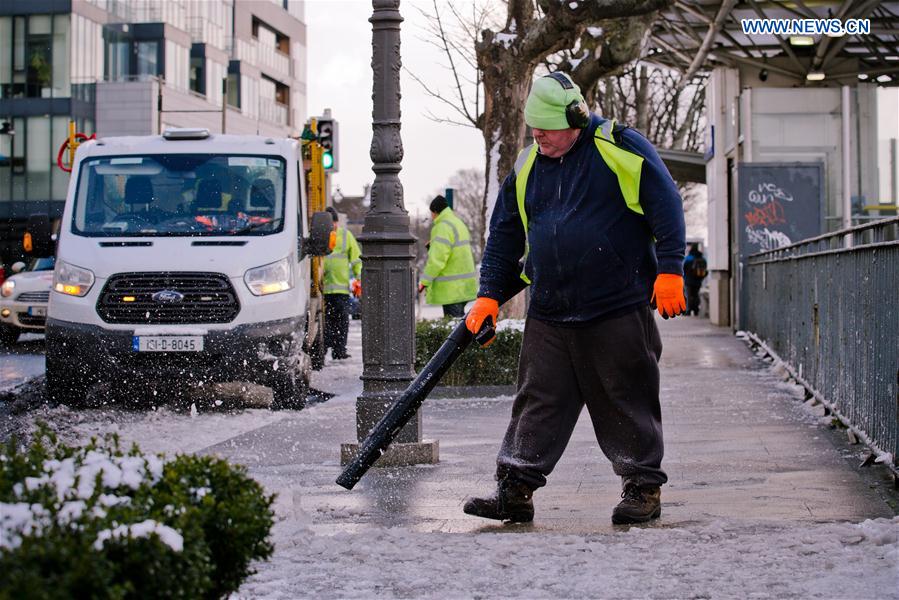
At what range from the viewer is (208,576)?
292 cm

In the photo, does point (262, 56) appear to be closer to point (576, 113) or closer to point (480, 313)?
point (480, 313)

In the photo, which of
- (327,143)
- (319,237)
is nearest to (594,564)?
(319,237)

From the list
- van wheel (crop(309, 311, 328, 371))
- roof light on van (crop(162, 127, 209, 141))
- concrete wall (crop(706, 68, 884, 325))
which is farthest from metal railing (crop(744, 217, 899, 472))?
concrete wall (crop(706, 68, 884, 325))

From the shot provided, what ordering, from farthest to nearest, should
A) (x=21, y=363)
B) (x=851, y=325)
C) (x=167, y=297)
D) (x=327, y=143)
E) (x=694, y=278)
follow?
1. (x=694, y=278)
2. (x=327, y=143)
3. (x=21, y=363)
4. (x=167, y=297)
5. (x=851, y=325)

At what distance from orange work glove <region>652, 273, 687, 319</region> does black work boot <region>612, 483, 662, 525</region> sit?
2.53 feet

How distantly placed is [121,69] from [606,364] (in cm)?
5610

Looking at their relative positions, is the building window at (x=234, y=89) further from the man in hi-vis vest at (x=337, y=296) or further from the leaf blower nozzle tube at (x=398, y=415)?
the leaf blower nozzle tube at (x=398, y=415)

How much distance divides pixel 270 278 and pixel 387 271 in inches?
152

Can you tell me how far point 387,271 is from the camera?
314 inches

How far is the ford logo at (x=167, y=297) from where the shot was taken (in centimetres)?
1135

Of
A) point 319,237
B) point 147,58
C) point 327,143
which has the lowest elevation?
point 319,237

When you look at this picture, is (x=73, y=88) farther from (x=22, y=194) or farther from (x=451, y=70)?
(x=451, y=70)

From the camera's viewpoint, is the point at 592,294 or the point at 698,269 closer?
the point at 592,294

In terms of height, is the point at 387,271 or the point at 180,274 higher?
the point at 180,274
